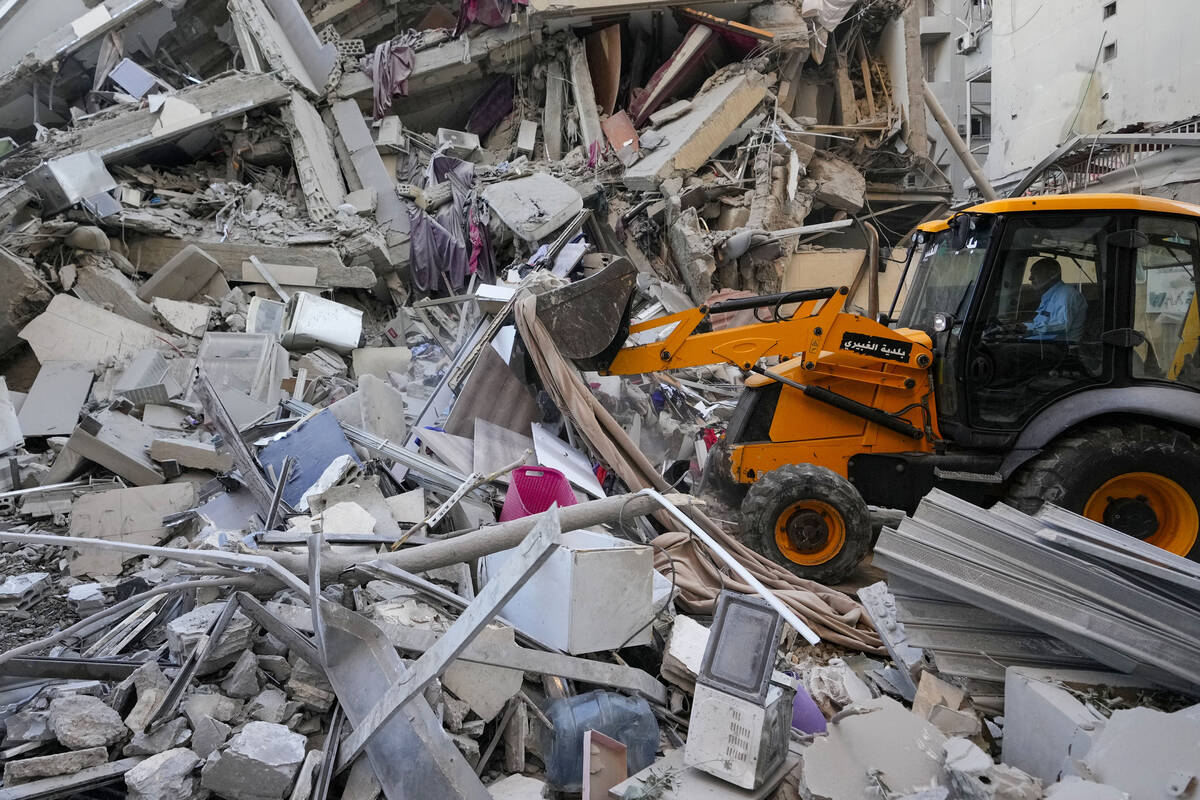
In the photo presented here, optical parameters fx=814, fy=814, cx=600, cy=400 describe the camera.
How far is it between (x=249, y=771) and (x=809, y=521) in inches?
127

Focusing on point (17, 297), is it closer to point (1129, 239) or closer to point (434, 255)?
point (434, 255)

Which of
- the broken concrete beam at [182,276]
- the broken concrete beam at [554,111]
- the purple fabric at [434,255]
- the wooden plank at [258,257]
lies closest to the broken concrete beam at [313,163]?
the wooden plank at [258,257]

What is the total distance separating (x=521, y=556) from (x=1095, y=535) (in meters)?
2.21

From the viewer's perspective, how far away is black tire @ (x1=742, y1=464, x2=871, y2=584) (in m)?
4.57

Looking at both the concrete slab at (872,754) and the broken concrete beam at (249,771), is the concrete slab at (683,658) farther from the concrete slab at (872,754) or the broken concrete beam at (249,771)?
the broken concrete beam at (249,771)

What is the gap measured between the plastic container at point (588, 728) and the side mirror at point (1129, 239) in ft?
11.5

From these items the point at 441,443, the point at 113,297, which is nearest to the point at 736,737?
the point at 441,443

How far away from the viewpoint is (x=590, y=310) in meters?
4.91

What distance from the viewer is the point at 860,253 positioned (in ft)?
36.1

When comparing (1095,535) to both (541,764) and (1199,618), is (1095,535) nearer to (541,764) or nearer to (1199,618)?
(1199,618)

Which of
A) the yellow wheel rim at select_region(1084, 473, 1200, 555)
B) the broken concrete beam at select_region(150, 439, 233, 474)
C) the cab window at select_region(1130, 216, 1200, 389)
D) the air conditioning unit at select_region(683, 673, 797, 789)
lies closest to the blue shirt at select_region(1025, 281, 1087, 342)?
the cab window at select_region(1130, 216, 1200, 389)

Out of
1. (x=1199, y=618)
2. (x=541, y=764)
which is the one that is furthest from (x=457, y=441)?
(x=1199, y=618)

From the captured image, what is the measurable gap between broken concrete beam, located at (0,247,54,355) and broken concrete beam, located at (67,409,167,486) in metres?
2.29

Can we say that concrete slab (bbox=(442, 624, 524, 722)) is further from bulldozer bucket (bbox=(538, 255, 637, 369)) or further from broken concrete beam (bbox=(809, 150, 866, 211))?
broken concrete beam (bbox=(809, 150, 866, 211))
